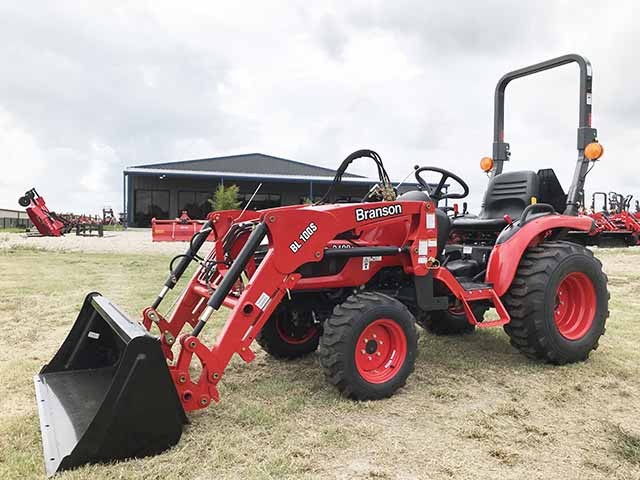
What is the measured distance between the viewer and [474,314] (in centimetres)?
457

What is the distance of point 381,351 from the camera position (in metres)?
3.75

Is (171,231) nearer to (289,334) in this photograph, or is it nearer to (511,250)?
(289,334)

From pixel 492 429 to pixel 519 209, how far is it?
2.47 m

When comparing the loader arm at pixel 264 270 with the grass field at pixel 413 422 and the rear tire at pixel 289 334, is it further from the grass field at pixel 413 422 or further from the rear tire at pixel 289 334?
the rear tire at pixel 289 334

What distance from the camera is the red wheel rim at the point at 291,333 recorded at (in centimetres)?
452

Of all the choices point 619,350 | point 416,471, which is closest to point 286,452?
point 416,471

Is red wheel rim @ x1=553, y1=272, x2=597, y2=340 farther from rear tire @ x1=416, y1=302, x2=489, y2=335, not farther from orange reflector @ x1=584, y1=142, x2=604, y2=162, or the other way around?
orange reflector @ x1=584, y1=142, x2=604, y2=162

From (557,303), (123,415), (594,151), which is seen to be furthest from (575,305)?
(123,415)

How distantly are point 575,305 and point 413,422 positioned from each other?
2281 millimetres

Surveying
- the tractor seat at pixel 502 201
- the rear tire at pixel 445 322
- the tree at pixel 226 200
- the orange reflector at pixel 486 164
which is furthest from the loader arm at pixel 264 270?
the tree at pixel 226 200

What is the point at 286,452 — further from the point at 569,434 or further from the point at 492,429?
the point at 569,434

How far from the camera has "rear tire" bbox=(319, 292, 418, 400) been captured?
136 inches

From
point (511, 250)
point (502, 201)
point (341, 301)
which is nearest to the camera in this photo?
point (341, 301)

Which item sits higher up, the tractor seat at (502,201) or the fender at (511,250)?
the tractor seat at (502,201)
